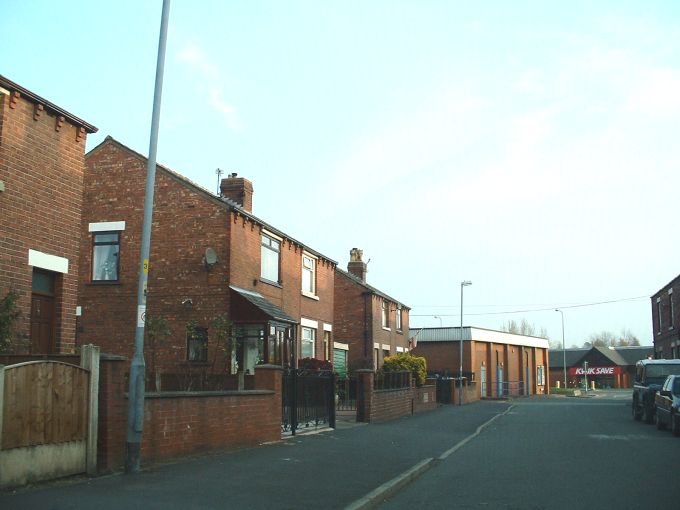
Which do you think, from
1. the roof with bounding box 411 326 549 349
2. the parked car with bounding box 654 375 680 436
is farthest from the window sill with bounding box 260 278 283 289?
the roof with bounding box 411 326 549 349

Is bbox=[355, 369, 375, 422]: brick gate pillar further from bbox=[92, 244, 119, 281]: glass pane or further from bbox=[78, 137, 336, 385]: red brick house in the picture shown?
bbox=[92, 244, 119, 281]: glass pane

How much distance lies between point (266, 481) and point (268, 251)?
50.5 feet

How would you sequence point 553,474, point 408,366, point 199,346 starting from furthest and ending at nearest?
point 408,366, point 199,346, point 553,474

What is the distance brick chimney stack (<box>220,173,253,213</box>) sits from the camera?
85.0 feet

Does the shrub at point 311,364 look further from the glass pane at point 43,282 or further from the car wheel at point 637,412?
the glass pane at point 43,282

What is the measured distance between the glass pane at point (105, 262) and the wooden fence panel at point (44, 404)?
45.0 feet

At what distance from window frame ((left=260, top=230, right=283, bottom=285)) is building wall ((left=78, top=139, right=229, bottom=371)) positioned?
8.27 feet

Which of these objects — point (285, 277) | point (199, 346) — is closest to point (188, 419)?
point (199, 346)

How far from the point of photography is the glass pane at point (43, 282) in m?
14.1

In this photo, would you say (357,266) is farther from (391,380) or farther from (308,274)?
(391,380)

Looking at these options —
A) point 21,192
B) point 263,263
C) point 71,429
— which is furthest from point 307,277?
point 71,429

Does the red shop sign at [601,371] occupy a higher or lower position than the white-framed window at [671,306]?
lower

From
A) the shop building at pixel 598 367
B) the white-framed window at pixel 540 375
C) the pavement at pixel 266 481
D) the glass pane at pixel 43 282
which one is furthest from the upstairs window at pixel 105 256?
the shop building at pixel 598 367

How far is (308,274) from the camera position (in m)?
29.3
